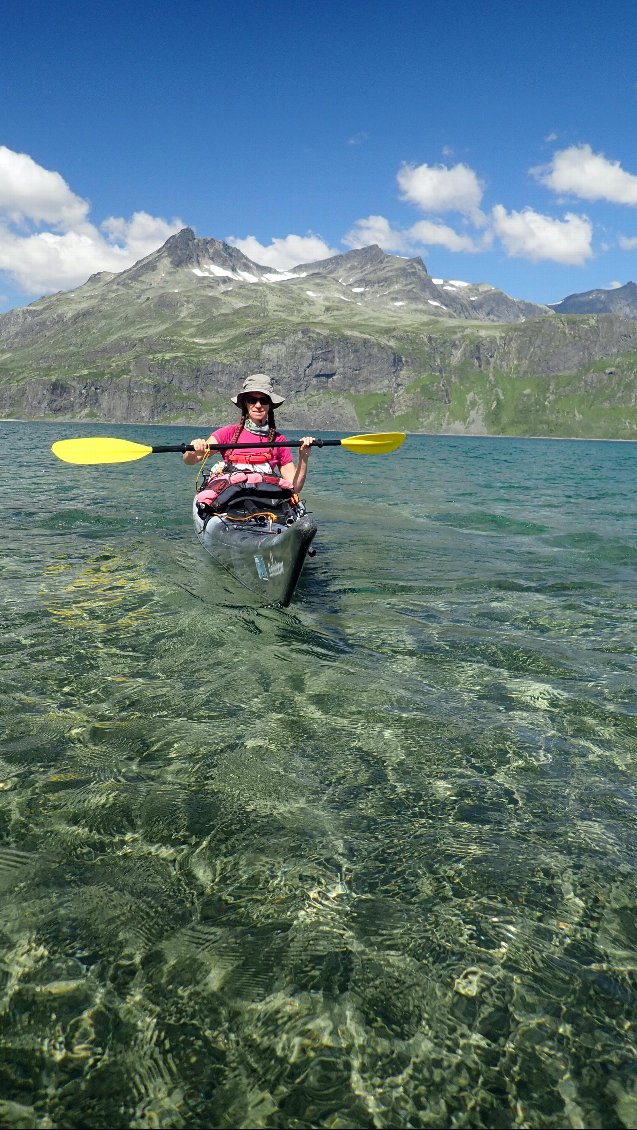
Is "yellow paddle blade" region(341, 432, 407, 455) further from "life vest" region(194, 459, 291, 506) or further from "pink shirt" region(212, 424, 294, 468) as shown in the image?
"life vest" region(194, 459, 291, 506)

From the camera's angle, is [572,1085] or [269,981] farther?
[269,981]

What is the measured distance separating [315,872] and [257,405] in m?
11.3

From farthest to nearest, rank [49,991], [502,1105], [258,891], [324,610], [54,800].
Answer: [324,610], [54,800], [258,891], [49,991], [502,1105]

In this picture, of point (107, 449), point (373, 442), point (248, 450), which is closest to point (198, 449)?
point (248, 450)

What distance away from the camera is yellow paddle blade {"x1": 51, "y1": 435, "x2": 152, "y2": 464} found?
15.5m

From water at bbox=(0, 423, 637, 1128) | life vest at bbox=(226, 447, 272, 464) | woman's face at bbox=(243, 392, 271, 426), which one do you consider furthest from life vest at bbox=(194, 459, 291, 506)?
water at bbox=(0, 423, 637, 1128)

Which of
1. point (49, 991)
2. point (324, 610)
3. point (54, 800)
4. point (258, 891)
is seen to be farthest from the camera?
point (324, 610)

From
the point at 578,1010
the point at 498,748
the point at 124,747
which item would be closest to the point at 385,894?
the point at 578,1010

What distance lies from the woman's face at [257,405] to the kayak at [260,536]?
6.21ft

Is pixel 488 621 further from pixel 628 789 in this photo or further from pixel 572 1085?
pixel 572 1085

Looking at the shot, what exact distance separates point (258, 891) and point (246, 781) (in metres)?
1.42

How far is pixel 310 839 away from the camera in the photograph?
491cm

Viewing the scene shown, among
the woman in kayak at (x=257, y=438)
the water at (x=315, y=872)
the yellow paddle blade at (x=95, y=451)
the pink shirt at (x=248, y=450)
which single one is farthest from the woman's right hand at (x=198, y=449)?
the water at (x=315, y=872)

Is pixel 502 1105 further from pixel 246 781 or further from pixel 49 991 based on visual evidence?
pixel 246 781
